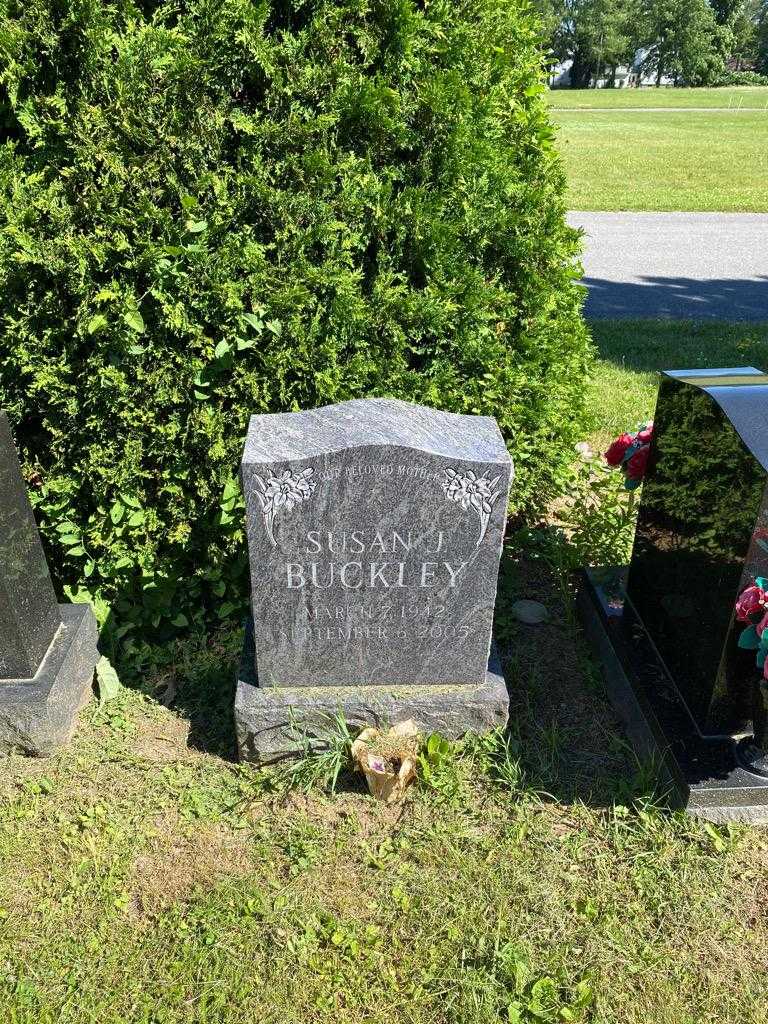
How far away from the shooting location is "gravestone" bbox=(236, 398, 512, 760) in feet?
9.35

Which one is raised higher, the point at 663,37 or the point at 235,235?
the point at 663,37

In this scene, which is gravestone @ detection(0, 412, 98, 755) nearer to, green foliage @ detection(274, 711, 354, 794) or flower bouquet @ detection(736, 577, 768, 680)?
green foliage @ detection(274, 711, 354, 794)

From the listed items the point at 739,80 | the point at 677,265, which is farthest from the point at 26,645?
the point at 739,80

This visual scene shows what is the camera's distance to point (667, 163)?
19.0 meters

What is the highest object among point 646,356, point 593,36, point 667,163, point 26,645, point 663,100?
point 593,36

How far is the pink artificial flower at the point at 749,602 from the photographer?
8.68 ft

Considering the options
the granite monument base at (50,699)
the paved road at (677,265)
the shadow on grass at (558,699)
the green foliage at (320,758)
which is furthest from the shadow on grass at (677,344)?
the granite monument base at (50,699)

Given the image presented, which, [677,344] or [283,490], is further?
[677,344]

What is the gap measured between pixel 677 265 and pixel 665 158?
36.3 ft

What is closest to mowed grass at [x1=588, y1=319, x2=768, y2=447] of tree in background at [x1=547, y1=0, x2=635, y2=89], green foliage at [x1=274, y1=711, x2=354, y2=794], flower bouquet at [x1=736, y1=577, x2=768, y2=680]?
flower bouquet at [x1=736, y1=577, x2=768, y2=680]

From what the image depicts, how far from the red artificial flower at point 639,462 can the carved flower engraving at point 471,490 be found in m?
1.08

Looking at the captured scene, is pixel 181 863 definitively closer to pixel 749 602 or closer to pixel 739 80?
pixel 749 602

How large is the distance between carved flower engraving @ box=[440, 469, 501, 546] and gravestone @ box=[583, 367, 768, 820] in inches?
32.1

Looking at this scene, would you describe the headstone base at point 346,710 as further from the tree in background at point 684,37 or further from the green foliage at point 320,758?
the tree in background at point 684,37
